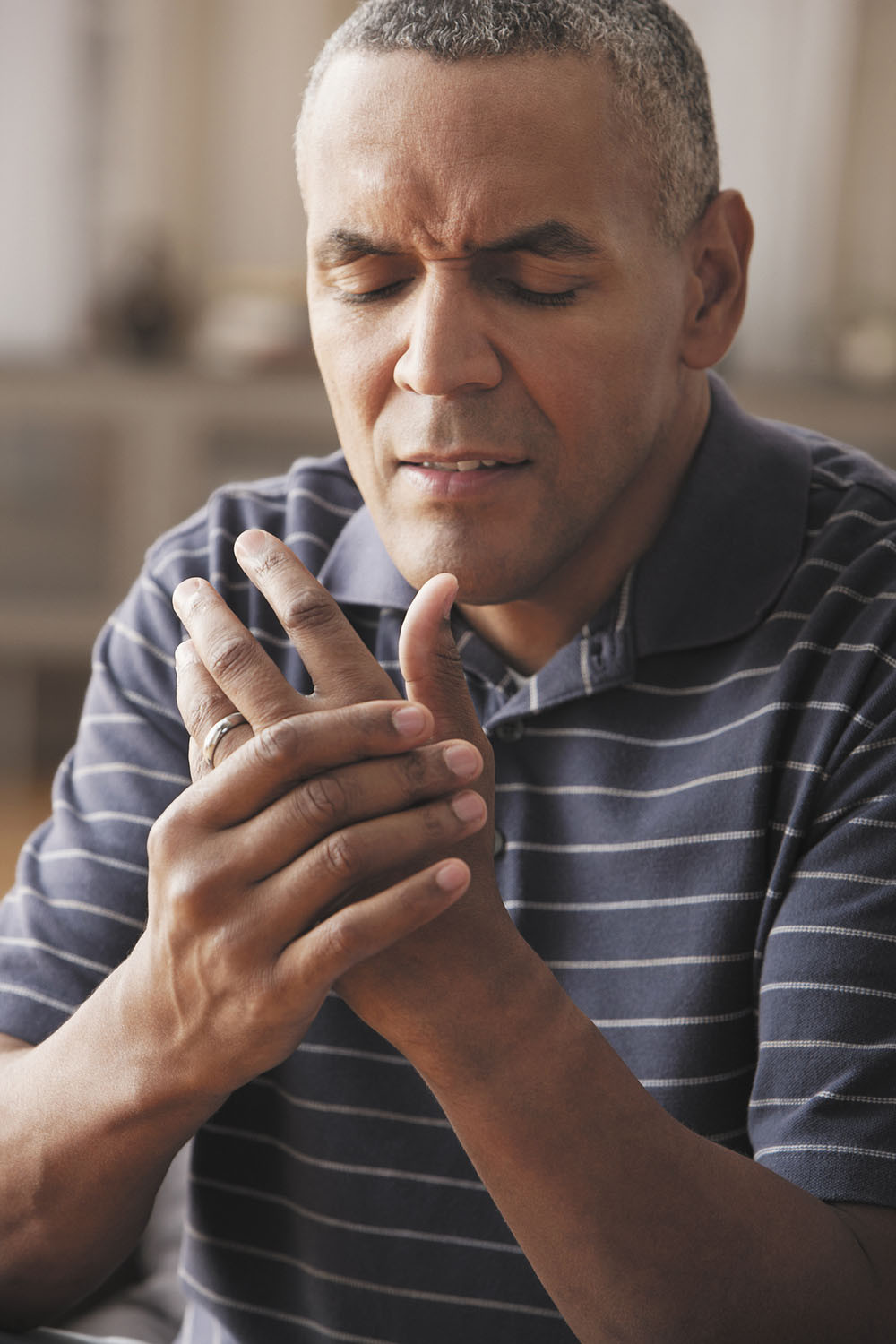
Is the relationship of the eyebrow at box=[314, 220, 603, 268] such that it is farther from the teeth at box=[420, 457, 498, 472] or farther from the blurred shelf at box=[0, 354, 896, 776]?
the blurred shelf at box=[0, 354, 896, 776]

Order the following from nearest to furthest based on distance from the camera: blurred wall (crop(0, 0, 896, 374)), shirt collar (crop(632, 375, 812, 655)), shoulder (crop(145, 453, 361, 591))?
1. shirt collar (crop(632, 375, 812, 655))
2. shoulder (crop(145, 453, 361, 591))
3. blurred wall (crop(0, 0, 896, 374))

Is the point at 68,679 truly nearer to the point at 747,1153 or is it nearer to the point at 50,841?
the point at 50,841

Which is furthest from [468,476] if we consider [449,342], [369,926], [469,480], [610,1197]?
[610,1197]

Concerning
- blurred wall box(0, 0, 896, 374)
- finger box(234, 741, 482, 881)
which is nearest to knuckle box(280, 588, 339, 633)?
finger box(234, 741, 482, 881)

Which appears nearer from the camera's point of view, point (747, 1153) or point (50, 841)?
point (747, 1153)

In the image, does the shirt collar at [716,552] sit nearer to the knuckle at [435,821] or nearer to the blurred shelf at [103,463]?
the knuckle at [435,821]

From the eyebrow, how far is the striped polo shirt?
247 millimetres

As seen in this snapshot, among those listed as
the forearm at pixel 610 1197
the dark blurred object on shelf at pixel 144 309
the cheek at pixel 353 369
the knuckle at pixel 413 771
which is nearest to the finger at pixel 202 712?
the knuckle at pixel 413 771

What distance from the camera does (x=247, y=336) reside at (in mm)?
4094

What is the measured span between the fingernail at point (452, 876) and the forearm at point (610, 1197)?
3.3 inches

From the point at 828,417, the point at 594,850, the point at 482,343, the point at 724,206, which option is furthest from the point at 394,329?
the point at 828,417

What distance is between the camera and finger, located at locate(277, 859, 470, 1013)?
2.62 ft

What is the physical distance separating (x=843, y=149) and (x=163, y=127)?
1.98m

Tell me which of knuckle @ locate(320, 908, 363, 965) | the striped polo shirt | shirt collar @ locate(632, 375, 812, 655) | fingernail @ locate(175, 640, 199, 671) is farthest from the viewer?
shirt collar @ locate(632, 375, 812, 655)
